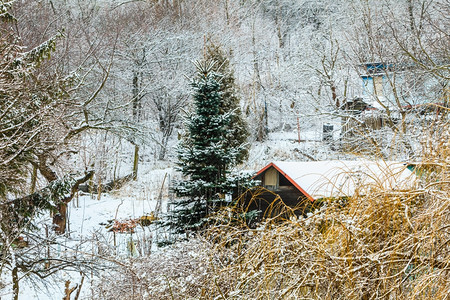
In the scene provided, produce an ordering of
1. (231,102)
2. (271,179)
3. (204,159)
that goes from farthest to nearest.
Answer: (231,102) → (271,179) → (204,159)

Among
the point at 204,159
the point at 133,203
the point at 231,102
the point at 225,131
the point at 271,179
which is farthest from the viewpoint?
the point at 231,102

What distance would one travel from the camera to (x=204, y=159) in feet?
24.7

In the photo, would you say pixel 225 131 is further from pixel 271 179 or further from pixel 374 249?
pixel 374 249

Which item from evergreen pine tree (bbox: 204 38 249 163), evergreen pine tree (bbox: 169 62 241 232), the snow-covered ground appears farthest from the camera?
evergreen pine tree (bbox: 204 38 249 163)

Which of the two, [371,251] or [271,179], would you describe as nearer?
[371,251]

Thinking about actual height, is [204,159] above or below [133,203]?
above

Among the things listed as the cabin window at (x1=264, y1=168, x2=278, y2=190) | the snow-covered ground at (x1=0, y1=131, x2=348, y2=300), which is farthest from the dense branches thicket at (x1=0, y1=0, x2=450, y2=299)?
the cabin window at (x1=264, y1=168, x2=278, y2=190)

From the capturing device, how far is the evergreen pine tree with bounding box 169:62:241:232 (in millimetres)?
7477

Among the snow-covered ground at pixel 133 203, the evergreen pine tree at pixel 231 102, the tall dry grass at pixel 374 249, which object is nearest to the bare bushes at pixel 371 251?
the tall dry grass at pixel 374 249

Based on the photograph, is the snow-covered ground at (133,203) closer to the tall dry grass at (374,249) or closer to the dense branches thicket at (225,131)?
the dense branches thicket at (225,131)

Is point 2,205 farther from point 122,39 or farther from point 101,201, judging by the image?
point 122,39

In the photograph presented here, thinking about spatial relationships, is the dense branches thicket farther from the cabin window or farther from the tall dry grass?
the cabin window

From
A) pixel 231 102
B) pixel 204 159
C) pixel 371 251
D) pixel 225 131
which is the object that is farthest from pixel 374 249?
pixel 231 102

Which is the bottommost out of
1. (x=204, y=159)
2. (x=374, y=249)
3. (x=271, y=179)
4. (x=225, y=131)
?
(x=271, y=179)
